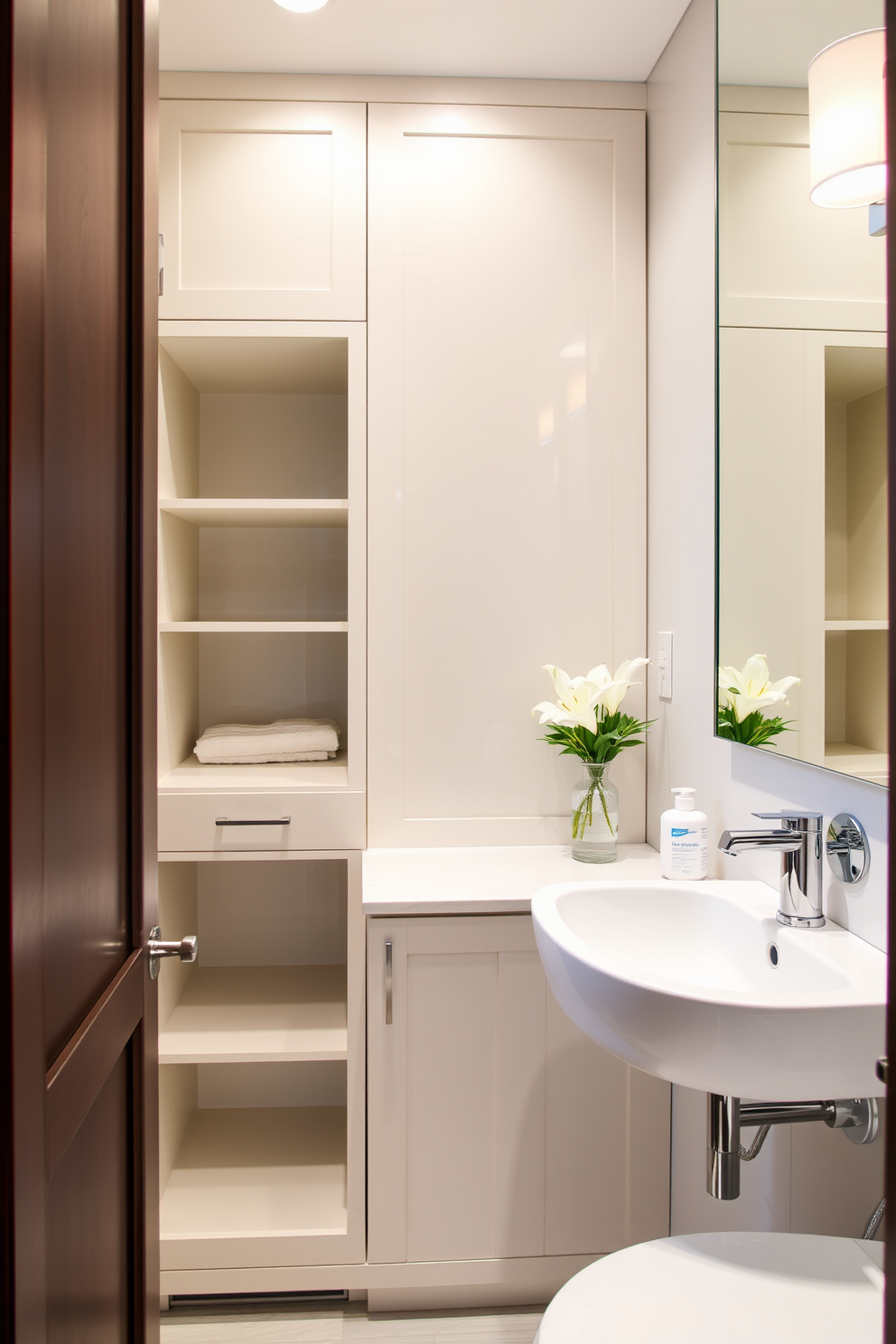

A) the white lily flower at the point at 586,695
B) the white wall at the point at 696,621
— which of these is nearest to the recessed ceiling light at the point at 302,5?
the white wall at the point at 696,621

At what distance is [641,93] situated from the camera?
6.18 ft

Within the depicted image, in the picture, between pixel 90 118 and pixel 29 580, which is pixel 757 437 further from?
pixel 29 580

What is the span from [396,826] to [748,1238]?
102cm

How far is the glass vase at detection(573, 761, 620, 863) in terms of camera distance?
5.85ft

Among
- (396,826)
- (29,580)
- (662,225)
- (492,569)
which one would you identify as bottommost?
(396,826)

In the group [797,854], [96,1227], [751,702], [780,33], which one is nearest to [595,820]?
[751,702]

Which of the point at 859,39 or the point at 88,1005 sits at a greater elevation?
the point at 859,39

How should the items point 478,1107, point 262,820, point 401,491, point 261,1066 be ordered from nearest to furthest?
point 478,1107 < point 262,820 < point 401,491 < point 261,1066

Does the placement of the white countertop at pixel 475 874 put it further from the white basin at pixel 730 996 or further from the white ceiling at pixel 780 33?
the white ceiling at pixel 780 33

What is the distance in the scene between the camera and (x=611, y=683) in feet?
5.81

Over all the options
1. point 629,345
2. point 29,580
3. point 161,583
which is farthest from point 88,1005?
point 629,345

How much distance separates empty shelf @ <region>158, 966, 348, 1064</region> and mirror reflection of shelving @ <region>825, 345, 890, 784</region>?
1136mm

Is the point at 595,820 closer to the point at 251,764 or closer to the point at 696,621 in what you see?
the point at 696,621

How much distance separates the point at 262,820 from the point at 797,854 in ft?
3.32
